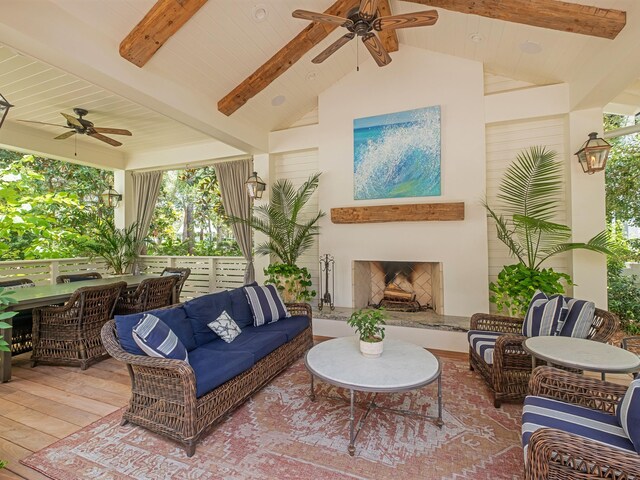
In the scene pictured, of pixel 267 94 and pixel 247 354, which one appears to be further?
pixel 267 94

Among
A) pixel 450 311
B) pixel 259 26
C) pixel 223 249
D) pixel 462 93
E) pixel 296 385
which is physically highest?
pixel 259 26

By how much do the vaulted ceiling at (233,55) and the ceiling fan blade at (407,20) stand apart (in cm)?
103

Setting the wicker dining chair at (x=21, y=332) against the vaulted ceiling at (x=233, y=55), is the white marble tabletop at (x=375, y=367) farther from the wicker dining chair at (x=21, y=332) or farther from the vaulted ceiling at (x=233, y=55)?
the wicker dining chair at (x=21, y=332)

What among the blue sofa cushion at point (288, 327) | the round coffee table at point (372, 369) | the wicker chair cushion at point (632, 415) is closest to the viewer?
the wicker chair cushion at point (632, 415)

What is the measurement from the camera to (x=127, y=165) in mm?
6980

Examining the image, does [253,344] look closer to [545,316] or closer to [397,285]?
[545,316]

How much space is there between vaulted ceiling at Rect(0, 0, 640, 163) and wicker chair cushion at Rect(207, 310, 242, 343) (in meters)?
2.60

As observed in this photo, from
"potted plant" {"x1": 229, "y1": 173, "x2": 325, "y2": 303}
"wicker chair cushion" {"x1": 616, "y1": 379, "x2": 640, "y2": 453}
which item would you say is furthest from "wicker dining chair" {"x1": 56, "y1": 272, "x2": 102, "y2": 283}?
"wicker chair cushion" {"x1": 616, "y1": 379, "x2": 640, "y2": 453}

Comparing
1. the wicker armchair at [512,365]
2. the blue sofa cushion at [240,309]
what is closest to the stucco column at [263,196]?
the blue sofa cushion at [240,309]

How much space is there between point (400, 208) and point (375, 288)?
155cm

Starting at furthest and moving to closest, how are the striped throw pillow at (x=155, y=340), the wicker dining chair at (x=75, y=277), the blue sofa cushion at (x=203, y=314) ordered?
the wicker dining chair at (x=75, y=277) → the blue sofa cushion at (x=203, y=314) → the striped throw pillow at (x=155, y=340)

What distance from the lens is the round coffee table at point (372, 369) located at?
2070 mm

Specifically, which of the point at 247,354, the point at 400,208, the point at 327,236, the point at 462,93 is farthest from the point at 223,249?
the point at 462,93

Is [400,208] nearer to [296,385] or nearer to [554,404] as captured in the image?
[296,385]
